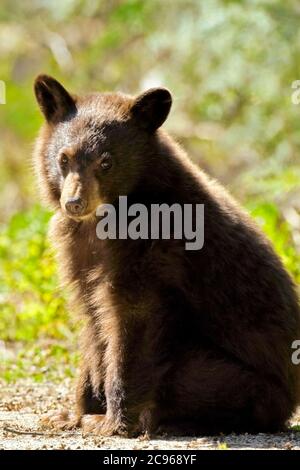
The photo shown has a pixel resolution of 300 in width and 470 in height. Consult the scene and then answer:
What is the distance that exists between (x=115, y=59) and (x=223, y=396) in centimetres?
1119

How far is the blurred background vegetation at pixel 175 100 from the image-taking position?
29.8ft

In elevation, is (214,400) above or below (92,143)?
below

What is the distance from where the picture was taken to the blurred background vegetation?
907 centimetres

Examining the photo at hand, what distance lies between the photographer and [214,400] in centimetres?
530

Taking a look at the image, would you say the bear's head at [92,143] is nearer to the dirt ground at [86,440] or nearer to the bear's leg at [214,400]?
the bear's leg at [214,400]

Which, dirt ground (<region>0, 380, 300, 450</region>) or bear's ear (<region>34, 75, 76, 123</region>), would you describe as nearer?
dirt ground (<region>0, 380, 300, 450</region>)

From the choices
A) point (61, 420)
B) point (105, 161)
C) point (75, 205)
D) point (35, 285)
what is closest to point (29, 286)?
point (35, 285)

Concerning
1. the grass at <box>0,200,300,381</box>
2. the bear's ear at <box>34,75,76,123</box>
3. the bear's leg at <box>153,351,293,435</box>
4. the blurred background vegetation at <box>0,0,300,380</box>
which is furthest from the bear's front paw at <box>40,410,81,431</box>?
the grass at <box>0,200,300,381</box>

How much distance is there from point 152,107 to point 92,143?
457 mm

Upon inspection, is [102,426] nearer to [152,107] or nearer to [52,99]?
[152,107]

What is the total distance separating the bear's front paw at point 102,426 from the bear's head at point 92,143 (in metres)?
1.18

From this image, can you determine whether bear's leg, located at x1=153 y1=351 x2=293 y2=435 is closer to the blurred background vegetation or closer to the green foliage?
the blurred background vegetation

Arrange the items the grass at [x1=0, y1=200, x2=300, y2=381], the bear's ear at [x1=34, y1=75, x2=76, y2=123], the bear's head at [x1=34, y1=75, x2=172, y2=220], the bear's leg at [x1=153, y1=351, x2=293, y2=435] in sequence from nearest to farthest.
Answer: the bear's leg at [x1=153, y1=351, x2=293, y2=435] < the bear's head at [x1=34, y1=75, x2=172, y2=220] < the bear's ear at [x1=34, y1=75, x2=76, y2=123] < the grass at [x1=0, y1=200, x2=300, y2=381]

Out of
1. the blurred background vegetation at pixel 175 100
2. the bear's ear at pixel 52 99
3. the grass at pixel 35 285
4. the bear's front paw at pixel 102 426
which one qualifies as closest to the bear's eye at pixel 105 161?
the bear's ear at pixel 52 99
